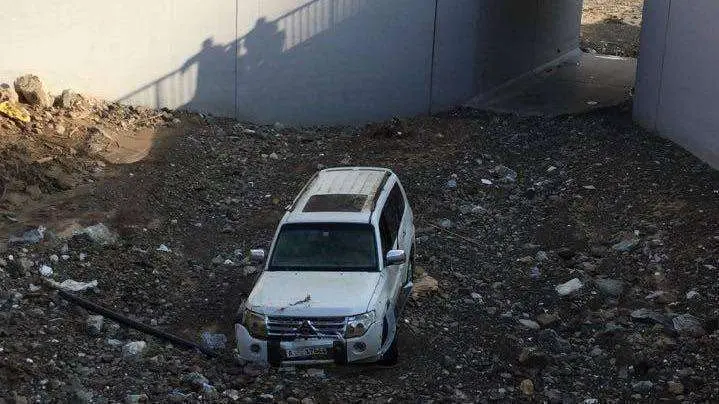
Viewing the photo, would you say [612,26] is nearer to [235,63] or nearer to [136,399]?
[235,63]

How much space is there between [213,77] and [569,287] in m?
8.49

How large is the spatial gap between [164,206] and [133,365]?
4.66 meters

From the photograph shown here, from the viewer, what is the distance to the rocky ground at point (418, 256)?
8953 mm

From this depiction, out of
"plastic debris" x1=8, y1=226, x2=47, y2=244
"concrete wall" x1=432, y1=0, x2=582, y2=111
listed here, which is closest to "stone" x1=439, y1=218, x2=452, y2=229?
"plastic debris" x1=8, y1=226, x2=47, y2=244

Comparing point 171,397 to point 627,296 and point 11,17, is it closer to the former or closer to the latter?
point 627,296

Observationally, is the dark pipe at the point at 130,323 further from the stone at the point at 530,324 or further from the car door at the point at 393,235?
the stone at the point at 530,324

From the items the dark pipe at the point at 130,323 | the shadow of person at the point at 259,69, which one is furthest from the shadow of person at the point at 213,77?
the dark pipe at the point at 130,323

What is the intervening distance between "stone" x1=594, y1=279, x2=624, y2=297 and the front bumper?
11.7 ft

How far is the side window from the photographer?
992 cm

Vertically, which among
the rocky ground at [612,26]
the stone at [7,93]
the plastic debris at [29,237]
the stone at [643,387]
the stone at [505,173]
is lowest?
the rocky ground at [612,26]

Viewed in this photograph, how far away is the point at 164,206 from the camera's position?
13.5 meters

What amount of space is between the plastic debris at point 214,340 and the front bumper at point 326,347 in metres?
0.97

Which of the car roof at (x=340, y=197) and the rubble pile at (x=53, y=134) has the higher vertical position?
the car roof at (x=340, y=197)

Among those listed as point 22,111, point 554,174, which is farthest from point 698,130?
point 22,111
